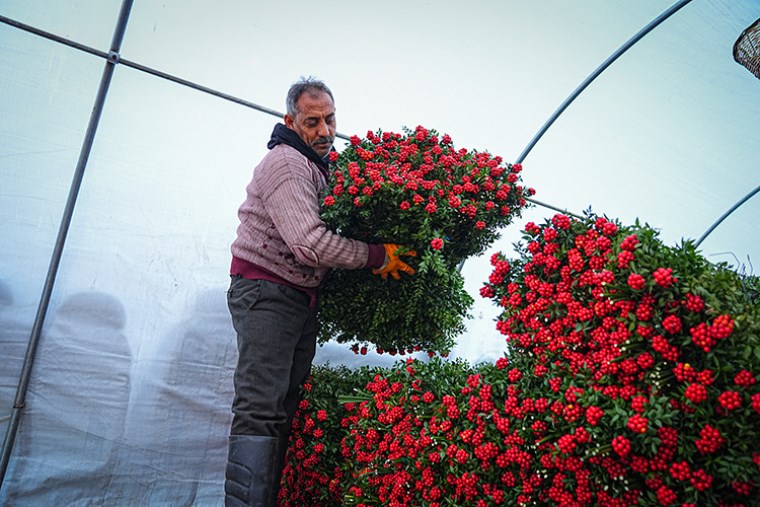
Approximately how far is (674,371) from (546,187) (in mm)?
3111

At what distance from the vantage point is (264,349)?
2.12 metres

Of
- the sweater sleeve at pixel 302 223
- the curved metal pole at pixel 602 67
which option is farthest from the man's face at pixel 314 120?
the curved metal pole at pixel 602 67

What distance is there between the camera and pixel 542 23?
10.5 feet

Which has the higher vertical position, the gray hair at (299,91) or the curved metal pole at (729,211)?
the curved metal pole at (729,211)

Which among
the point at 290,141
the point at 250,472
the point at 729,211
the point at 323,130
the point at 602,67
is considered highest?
the point at 602,67

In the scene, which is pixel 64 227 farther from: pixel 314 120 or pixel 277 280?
pixel 314 120

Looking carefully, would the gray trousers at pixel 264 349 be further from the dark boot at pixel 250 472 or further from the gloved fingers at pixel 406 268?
the gloved fingers at pixel 406 268

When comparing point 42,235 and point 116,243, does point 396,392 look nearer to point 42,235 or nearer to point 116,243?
point 116,243

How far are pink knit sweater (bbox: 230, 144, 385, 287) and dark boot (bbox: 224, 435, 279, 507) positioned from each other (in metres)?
0.70

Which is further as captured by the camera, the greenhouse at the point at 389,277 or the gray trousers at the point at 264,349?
the gray trousers at the point at 264,349

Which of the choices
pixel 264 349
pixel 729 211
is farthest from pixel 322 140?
pixel 729 211

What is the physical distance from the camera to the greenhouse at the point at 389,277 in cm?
135

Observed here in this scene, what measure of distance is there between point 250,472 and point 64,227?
1.64 meters

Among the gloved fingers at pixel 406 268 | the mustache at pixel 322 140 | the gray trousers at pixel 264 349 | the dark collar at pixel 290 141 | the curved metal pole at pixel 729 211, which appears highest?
the curved metal pole at pixel 729 211
